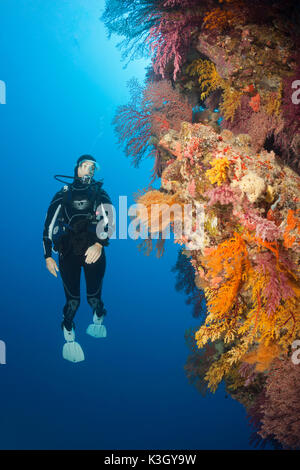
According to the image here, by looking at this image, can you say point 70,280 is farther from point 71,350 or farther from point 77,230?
point 71,350

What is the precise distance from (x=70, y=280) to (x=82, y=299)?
117 feet

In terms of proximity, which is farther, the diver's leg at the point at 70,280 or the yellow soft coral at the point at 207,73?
the diver's leg at the point at 70,280

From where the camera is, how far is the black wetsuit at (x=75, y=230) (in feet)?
19.4

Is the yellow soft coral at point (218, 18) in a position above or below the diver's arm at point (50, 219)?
above

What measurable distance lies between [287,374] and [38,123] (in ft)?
176

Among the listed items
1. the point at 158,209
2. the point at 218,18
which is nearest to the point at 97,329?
the point at 158,209

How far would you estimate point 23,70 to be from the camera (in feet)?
147

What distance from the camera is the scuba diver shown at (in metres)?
5.90

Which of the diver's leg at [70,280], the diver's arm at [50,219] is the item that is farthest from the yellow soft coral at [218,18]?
the diver's leg at [70,280]

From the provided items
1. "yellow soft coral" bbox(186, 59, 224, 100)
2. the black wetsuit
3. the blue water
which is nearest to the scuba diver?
the black wetsuit

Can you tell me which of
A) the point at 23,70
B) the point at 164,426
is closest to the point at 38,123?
the point at 23,70

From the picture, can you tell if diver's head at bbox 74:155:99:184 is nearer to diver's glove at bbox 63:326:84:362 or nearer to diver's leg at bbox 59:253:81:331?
diver's leg at bbox 59:253:81:331

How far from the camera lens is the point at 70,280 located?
6164 millimetres

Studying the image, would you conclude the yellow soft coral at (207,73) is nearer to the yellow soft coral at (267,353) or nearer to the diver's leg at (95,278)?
the yellow soft coral at (267,353)
